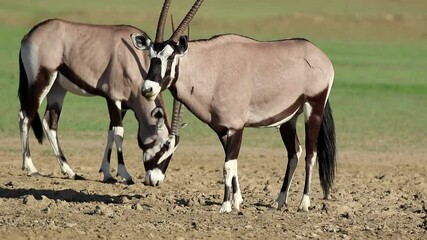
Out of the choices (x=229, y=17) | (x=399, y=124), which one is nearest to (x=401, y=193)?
(x=399, y=124)

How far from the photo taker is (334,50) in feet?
134

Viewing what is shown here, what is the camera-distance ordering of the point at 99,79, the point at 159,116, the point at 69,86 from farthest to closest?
the point at 69,86 → the point at 99,79 → the point at 159,116

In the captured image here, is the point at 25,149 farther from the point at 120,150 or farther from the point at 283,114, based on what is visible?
the point at 283,114

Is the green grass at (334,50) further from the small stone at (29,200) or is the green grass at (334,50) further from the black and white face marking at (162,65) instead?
the black and white face marking at (162,65)

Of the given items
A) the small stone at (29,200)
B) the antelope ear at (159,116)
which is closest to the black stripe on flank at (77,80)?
the antelope ear at (159,116)

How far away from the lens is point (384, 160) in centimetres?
1753

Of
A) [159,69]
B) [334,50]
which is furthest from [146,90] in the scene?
[334,50]

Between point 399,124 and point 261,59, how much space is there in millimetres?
10417

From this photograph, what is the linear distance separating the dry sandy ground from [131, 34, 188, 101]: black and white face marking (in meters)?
1.16

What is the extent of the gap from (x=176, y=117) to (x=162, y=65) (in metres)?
2.87

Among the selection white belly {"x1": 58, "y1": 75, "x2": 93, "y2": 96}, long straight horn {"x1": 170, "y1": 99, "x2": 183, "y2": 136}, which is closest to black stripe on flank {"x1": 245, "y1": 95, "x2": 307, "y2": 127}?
long straight horn {"x1": 170, "y1": 99, "x2": 183, "y2": 136}

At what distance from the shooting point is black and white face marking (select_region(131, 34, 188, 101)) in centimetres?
1120

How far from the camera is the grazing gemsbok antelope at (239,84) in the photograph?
38.0 feet

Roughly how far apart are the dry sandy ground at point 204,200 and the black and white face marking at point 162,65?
3.81ft
